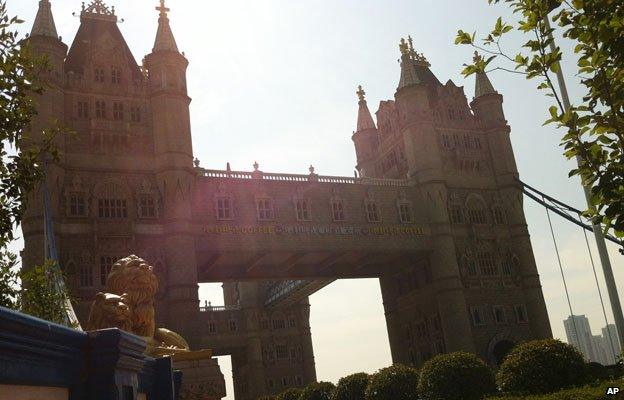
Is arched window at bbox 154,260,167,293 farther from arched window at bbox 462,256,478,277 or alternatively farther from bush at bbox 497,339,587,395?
arched window at bbox 462,256,478,277

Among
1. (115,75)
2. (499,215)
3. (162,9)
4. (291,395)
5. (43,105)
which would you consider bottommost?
(291,395)

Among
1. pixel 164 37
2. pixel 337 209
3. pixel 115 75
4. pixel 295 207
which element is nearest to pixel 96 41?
pixel 115 75

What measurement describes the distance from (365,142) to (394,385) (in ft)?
122

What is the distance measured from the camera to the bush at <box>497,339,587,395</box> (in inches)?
1031

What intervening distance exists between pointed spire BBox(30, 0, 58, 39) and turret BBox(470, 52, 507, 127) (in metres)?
36.7

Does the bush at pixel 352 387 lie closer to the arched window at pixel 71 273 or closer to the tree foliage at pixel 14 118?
the arched window at pixel 71 273

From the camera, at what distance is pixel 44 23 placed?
1729 inches

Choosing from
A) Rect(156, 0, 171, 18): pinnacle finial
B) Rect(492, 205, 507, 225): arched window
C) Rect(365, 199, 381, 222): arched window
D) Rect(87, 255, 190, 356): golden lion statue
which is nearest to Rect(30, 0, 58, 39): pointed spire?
Rect(156, 0, 171, 18): pinnacle finial

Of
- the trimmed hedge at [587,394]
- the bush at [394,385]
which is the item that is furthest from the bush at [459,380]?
the trimmed hedge at [587,394]

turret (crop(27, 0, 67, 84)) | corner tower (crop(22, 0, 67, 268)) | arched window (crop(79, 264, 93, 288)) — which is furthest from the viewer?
turret (crop(27, 0, 67, 84))

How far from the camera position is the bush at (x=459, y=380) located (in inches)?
1104

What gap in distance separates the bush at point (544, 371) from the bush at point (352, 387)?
348 inches

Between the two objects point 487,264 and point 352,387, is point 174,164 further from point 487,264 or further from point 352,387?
point 487,264

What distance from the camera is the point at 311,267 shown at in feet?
173
